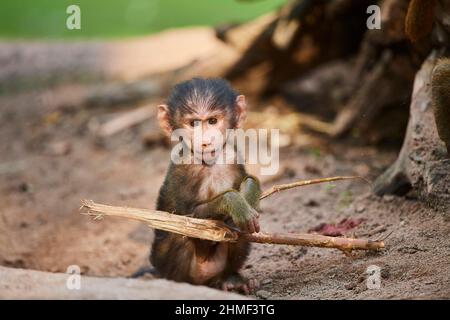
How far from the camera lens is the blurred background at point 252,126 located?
15.3ft

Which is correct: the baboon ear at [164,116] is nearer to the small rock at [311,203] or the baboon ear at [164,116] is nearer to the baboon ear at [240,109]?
the baboon ear at [240,109]

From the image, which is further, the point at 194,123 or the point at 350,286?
the point at 194,123

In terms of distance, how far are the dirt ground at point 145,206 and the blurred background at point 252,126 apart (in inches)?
0.8

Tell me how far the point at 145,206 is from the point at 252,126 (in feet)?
7.50

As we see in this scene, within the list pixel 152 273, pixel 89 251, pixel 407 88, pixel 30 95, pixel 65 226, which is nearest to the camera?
pixel 152 273

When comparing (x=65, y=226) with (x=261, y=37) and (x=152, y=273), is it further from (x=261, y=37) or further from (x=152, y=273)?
(x=261, y=37)

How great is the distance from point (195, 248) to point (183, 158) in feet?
1.90

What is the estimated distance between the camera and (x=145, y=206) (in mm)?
6473

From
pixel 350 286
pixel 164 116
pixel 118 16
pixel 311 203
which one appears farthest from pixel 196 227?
pixel 118 16

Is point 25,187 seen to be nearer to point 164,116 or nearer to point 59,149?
point 59,149

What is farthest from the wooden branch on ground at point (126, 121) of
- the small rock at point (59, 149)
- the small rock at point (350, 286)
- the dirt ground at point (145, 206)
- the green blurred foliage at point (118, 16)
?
the small rock at point (350, 286)

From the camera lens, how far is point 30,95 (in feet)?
35.0

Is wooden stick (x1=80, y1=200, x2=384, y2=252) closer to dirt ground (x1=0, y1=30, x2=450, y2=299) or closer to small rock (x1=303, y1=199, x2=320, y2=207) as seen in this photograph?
dirt ground (x1=0, y1=30, x2=450, y2=299)
